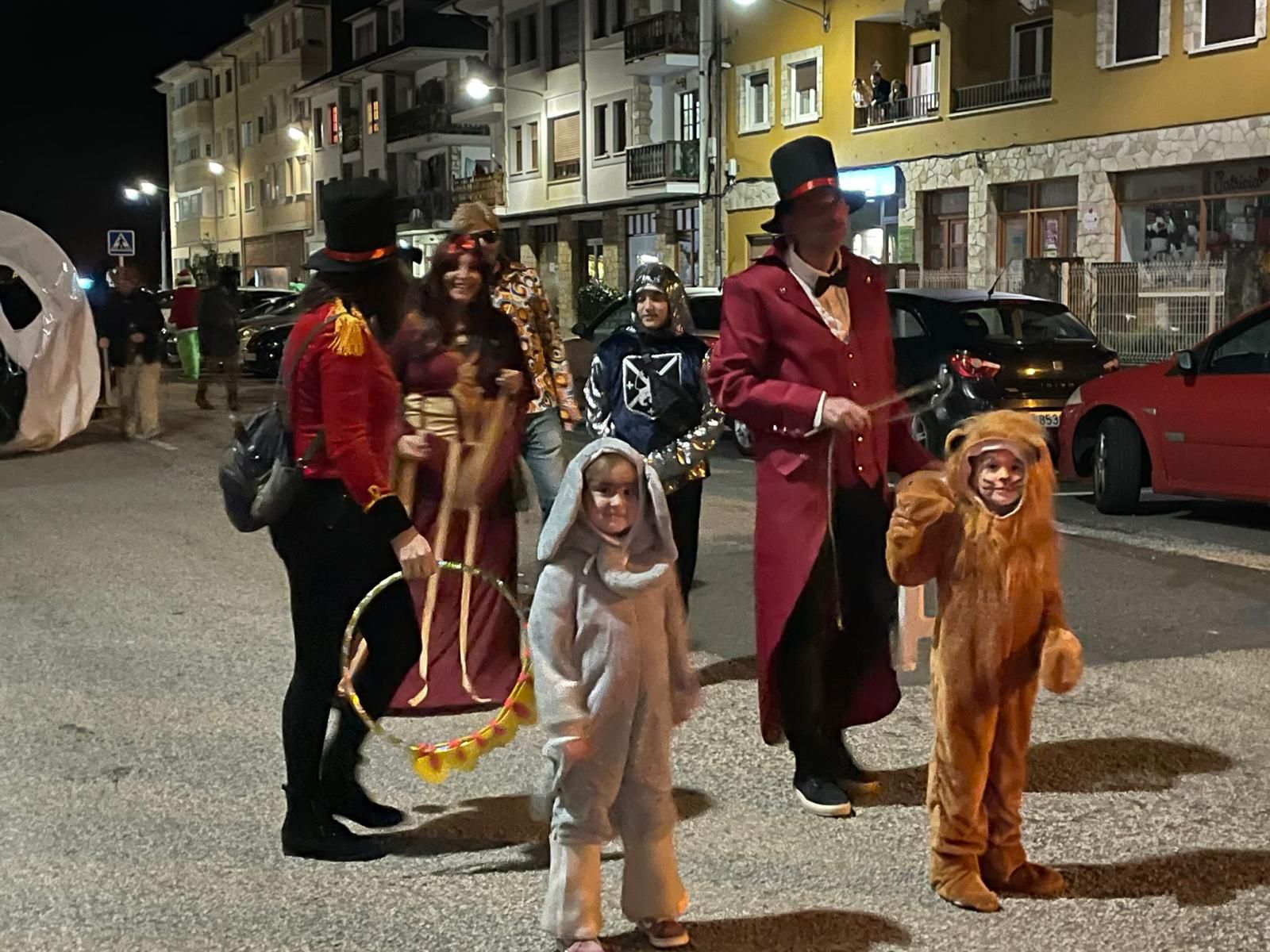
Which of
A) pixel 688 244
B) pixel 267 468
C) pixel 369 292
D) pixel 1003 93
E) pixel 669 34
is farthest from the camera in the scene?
pixel 688 244

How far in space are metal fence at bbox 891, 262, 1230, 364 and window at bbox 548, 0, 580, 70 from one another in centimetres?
2235

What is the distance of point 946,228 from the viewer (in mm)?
29922

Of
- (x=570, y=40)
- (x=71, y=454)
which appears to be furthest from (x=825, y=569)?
(x=570, y=40)

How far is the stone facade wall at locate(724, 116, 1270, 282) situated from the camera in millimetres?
23797

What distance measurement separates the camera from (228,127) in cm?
8006

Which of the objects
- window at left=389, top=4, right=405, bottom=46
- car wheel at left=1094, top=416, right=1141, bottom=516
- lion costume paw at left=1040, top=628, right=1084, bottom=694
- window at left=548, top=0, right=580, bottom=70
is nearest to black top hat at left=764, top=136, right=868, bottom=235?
lion costume paw at left=1040, top=628, right=1084, bottom=694

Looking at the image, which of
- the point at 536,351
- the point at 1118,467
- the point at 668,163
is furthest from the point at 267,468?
the point at 668,163

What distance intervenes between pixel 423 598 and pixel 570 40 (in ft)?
130

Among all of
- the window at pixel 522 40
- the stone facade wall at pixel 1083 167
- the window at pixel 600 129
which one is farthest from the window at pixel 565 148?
the stone facade wall at pixel 1083 167

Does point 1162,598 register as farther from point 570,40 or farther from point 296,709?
point 570,40

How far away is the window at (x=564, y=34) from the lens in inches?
1693

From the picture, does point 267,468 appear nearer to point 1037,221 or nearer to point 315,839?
point 315,839

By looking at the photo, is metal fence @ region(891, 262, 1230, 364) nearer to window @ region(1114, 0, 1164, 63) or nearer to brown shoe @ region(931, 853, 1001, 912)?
window @ region(1114, 0, 1164, 63)

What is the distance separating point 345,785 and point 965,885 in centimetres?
191
